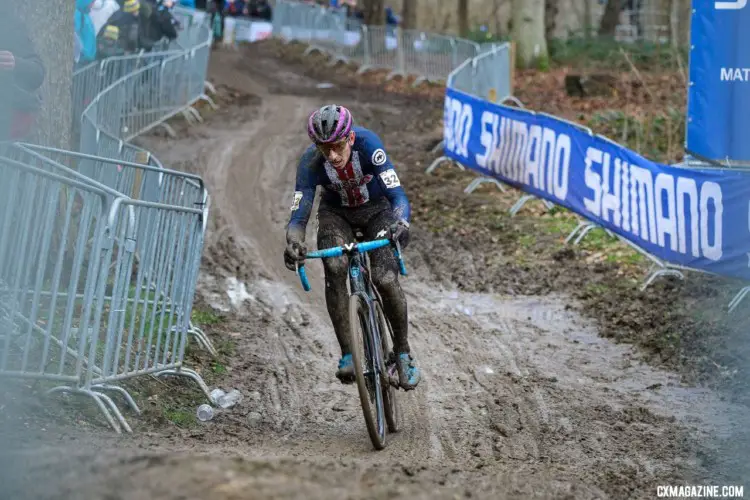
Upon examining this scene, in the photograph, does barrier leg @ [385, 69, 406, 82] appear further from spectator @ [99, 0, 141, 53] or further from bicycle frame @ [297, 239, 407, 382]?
bicycle frame @ [297, 239, 407, 382]

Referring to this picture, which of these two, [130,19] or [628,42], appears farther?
[628,42]

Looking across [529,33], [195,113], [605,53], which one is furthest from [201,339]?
[605,53]

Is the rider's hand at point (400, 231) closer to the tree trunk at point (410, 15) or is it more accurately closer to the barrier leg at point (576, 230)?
the barrier leg at point (576, 230)

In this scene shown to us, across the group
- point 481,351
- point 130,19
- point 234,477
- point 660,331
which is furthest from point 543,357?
point 130,19

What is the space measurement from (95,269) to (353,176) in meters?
1.86

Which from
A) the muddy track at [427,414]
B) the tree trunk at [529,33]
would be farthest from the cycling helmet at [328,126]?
the tree trunk at [529,33]

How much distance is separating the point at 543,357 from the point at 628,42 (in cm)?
3004

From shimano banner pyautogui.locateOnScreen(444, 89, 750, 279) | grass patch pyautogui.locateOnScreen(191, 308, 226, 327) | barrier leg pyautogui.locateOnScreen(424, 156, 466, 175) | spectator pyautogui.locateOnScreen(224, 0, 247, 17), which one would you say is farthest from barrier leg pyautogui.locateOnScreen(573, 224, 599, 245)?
spectator pyautogui.locateOnScreen(224, 0, 247, 17)

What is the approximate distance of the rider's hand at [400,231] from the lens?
692cm

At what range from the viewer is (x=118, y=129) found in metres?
17.2

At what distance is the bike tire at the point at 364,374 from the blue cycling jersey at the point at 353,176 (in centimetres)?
72

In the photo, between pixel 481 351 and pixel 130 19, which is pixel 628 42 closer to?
pixel 130 19

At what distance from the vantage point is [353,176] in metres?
7.34

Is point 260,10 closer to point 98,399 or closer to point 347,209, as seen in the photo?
Answer: point 347,209
